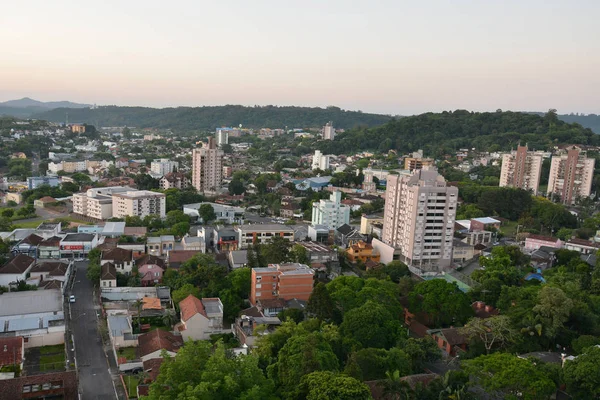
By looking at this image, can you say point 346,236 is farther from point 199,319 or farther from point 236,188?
point 236,188

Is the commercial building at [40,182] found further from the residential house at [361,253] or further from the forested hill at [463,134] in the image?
the forested hill at [463,134]

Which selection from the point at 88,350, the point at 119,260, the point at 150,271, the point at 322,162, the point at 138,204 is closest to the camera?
the point at 88,350

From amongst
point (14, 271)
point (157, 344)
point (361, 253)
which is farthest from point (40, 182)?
point (157, 344)

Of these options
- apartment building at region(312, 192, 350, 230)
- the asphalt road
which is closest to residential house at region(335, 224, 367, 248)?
apartment building at region(312, 192, 350, 230)

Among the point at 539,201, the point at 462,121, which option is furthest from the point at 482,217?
the point at 462,121

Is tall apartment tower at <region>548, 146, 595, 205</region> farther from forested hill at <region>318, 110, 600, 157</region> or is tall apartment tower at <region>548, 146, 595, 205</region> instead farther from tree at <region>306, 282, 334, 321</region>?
tree at <region>306, 282, 334, 321</region>
